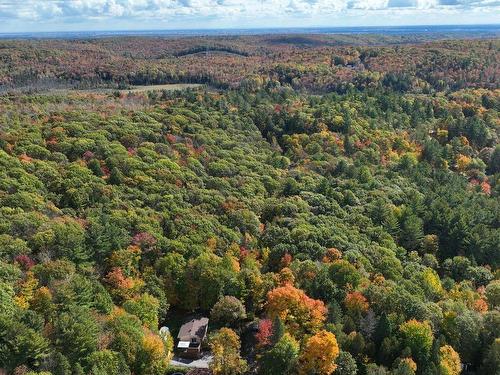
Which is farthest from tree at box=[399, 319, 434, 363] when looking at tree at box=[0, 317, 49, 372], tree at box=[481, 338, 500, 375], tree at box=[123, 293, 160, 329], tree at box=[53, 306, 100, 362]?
tree at box=[0, 317, 49, 372]

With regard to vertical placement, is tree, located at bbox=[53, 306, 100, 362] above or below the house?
above

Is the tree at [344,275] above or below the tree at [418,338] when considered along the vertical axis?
above

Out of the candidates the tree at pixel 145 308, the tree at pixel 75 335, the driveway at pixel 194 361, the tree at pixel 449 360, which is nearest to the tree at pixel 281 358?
the driveway at pixel 194 361

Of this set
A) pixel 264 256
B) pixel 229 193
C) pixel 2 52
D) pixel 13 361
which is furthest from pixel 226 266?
pixel 2 52

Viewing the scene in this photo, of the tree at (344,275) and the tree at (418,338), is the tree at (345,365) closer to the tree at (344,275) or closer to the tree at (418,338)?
the tree at (418,338)

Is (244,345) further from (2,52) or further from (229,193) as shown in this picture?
(2,52)

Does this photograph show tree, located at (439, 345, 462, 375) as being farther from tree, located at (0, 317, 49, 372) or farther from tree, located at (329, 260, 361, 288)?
tree, located at (0, 317, 49, 372)
